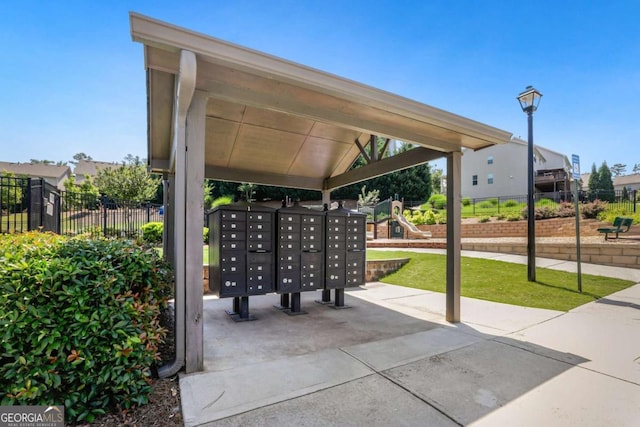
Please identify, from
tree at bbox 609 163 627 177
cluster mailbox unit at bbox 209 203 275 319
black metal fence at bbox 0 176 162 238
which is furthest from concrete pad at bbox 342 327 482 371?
tree at bbox 609 163 627 177

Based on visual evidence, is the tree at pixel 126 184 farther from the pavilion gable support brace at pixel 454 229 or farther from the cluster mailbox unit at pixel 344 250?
the pavilion gable support brace at pixel 454 229

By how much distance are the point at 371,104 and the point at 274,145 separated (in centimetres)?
275

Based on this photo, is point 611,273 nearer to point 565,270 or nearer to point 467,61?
point 565,270

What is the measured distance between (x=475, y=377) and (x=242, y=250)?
2.99m

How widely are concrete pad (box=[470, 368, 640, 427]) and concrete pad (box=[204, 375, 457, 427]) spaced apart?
0.38 meters

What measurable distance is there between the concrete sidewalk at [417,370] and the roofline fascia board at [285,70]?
8.60ft

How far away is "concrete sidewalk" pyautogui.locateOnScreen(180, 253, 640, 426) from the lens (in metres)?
2.21

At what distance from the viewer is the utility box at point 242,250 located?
4117mm

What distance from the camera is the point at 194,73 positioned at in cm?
240

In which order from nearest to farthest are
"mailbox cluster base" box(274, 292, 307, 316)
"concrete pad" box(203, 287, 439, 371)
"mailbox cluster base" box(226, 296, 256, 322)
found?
1. "concrete pad" box(203, 287, 439, 371)
2. "mailbox cluster base" box(226, 296, 256, 322)
3. "mailbox cluster base" box(274, 292, 307, 316)

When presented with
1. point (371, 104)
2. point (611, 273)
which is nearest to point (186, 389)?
point (371, 104)

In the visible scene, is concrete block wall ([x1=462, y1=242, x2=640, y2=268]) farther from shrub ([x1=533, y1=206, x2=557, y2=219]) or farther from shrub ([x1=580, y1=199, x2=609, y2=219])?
shrub ([x1=580, y1=199, x2=609, y2=219])

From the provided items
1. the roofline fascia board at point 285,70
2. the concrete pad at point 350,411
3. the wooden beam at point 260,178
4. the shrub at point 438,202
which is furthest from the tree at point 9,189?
the shrub at point 438,202

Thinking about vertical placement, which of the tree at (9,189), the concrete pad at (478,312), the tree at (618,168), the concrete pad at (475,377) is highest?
the tree at (618,168)
